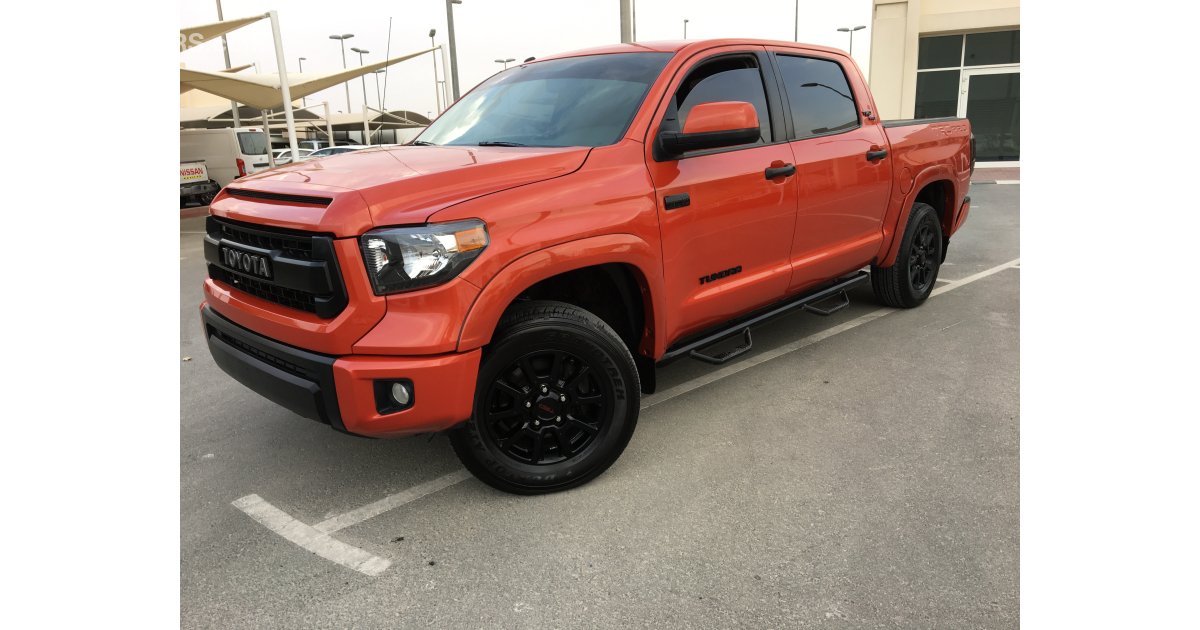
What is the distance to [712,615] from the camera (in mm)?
2309

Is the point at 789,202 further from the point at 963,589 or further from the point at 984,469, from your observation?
the point at 963,589

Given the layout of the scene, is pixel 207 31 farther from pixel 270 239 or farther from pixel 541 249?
pixel 541 249

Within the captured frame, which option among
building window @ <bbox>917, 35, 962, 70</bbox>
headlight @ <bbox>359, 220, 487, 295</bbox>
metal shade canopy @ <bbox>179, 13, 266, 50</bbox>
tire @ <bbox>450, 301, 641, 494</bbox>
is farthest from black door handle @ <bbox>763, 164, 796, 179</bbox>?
building window @ <bbox>917, 35, 962, 70</bbox>

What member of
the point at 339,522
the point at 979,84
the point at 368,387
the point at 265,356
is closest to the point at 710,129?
the point at 368,387

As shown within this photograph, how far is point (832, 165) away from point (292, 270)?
3.01m

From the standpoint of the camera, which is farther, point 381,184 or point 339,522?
point 339,522

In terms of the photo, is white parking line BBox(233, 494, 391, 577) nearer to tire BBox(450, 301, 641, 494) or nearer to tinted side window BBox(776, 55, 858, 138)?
tire BBox(450, 301, 641, 494)

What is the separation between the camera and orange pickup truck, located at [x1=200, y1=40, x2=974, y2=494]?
8.54ft

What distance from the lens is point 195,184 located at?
17.2 meters

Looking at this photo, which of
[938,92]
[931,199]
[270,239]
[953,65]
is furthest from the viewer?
[938,92]

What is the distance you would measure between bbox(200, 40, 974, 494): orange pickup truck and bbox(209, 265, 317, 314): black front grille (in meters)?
0.01

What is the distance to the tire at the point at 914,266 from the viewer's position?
533 centimetres

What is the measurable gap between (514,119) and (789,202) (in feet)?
4.99

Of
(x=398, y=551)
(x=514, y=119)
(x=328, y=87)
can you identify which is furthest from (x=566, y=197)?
(x=328, y=87)
